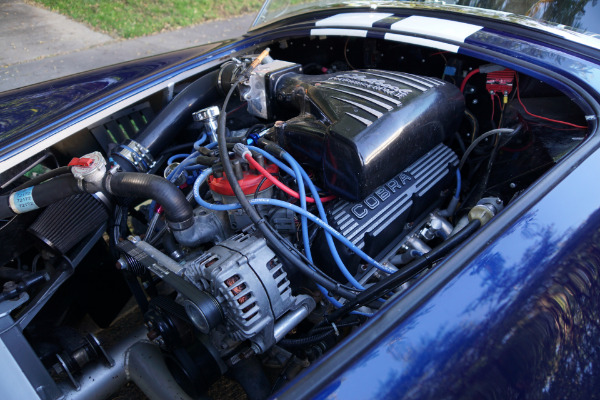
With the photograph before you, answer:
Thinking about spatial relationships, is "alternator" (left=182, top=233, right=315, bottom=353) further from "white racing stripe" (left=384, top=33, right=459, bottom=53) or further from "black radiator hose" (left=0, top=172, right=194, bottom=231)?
"white racing stripe" (left=384, top=33, right=459, bottom=53)

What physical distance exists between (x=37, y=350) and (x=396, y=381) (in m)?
1.29

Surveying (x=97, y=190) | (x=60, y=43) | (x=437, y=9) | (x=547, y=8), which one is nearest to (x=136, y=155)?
(x=97, y=190)

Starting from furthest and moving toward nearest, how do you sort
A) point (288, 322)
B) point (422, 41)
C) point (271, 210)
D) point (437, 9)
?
1. point (437, 9)
2. point (422, 41)
3. point (271, 210)
4. point (288, 322)

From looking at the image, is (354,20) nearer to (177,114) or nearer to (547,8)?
(547,8)

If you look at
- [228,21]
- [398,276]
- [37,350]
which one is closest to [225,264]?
[398,276]

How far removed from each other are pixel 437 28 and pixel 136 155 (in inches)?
51.2

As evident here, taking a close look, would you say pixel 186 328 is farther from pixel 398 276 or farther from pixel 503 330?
pixel 503 330

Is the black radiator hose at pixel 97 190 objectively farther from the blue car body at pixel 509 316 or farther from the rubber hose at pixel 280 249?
the blue car body at pixel 509 316

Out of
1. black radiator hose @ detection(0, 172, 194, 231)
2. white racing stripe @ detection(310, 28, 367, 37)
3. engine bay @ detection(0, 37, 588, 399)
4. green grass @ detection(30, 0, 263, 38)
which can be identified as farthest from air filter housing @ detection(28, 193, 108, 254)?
green grass @ detection(30, 0, 263, 38)

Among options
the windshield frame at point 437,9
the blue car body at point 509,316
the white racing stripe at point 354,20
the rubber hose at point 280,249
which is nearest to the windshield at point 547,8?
the windshield frame at point 437,9

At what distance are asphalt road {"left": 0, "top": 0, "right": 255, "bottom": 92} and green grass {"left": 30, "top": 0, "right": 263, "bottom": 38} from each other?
21 centimetres

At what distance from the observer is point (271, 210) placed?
136 cm

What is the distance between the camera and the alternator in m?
1.05

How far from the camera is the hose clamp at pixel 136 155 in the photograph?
1.59m
